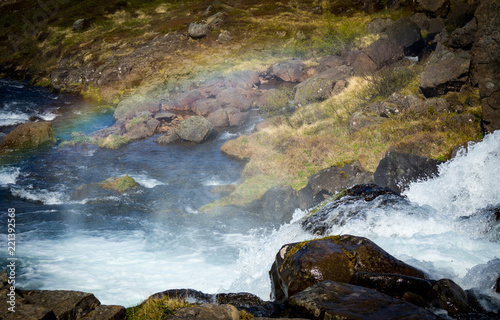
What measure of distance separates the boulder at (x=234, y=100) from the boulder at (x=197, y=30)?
21.5 metres

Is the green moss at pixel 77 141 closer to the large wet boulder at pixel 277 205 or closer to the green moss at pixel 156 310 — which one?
the large wet boulder at pixel 277 205

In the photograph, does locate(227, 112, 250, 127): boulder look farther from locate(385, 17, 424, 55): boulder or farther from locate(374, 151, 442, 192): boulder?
locate(374, 151, 442, 192): boulder

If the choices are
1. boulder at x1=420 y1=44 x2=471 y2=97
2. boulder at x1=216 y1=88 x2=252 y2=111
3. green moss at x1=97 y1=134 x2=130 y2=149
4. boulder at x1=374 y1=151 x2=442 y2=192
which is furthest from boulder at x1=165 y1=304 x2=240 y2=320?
boulder at x1=216 y1=88 x2=252 y2=111

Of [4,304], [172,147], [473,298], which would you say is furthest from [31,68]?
[473,298]

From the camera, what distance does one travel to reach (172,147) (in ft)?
84.2

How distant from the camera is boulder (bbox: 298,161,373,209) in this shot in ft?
48.5

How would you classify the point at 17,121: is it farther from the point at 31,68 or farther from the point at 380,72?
the point at 380,72

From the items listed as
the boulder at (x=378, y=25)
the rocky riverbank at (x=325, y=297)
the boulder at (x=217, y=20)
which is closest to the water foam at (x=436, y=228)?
the rocky riverbank at (x=325, y=297)

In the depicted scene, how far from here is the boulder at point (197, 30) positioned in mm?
50250

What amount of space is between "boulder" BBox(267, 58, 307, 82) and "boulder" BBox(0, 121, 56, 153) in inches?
968

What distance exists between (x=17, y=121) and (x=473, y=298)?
37.9m

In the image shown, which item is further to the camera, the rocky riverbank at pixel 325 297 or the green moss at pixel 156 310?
the green moss at pixel 156 310

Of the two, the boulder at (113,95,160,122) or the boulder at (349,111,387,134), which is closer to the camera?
the boulder at (349,111,387,134)

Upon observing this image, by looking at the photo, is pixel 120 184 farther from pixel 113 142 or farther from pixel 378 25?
pixel 378 25
